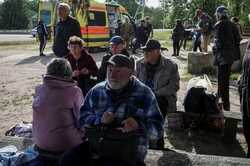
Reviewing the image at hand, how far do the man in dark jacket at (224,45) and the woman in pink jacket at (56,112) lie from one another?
436 cm

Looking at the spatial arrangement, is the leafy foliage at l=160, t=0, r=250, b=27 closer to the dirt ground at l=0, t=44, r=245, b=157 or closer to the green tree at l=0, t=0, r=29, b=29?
the dirt ground at l=0, t=44, r=245, b=157

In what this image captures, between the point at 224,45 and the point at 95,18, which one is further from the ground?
the point at 95,18

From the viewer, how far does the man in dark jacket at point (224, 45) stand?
320 inches

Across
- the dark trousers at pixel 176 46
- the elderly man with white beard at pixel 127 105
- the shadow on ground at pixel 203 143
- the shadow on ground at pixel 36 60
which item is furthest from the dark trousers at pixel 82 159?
the dark trousers at pixel 176 46

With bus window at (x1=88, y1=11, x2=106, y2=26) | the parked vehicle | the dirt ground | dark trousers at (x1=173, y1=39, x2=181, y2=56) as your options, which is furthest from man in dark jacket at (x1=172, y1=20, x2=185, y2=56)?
bus window at (x1=88, y1=11, x2=106, y2=26)

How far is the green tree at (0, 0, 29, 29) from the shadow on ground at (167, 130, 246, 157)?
5886 centimetres

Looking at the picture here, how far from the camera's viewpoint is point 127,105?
407cm

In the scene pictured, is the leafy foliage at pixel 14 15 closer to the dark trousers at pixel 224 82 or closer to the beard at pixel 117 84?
the dark trousers at pixel 224 82

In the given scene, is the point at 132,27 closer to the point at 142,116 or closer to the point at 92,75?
the point at 92,75

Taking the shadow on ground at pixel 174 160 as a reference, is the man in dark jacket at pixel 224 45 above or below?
above

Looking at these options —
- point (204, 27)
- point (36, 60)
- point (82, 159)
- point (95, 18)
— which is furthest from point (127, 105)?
point (95, 18)

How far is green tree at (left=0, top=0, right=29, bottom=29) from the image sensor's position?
63.3 m

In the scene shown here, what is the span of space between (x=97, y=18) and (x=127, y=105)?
19.1m

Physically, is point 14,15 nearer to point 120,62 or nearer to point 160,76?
point 160,76
